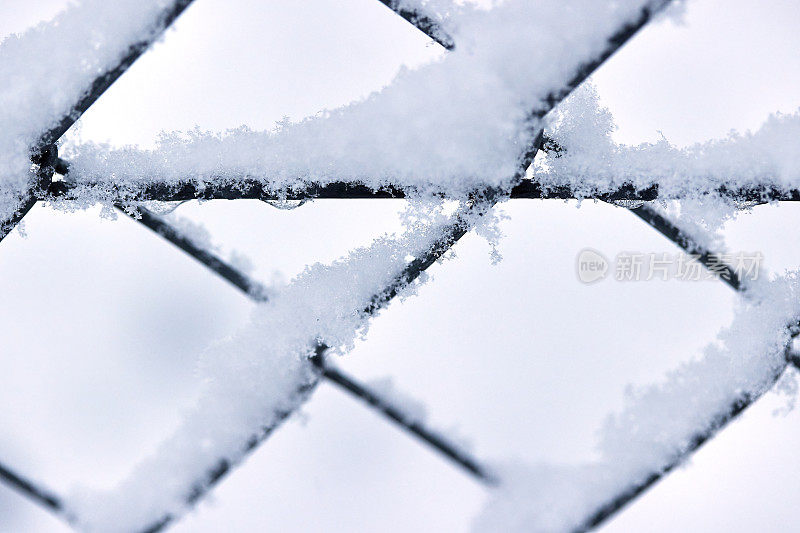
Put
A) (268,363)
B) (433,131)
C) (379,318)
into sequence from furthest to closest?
1. (379,318)
2. (268,363)
3. (433,131)

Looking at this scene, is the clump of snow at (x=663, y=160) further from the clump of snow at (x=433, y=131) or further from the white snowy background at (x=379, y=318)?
the white snowy background at (x=379, y=318)

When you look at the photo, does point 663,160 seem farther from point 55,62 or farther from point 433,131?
point 55,62

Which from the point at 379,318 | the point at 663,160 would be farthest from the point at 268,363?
the point at 663,160

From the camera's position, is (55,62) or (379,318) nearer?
(55,62)

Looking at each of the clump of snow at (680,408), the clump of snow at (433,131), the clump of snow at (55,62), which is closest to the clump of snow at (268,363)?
the clump of snow at (433,131)

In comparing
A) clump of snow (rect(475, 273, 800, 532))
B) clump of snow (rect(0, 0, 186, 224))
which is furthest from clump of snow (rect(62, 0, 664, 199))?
clump of snow (rect(475, 273, 800, 532))

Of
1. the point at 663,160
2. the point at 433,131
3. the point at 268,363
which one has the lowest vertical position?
the point at 268,363

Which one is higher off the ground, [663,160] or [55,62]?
[663,160]

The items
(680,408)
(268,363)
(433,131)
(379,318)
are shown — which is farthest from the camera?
(379,318)
